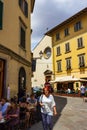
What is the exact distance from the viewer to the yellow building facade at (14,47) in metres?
11.2

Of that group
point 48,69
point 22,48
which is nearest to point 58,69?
point 48,69

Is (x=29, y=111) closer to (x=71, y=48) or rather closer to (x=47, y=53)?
(x=71, y=48)

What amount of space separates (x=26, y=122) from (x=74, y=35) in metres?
27.7

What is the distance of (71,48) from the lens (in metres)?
35.5

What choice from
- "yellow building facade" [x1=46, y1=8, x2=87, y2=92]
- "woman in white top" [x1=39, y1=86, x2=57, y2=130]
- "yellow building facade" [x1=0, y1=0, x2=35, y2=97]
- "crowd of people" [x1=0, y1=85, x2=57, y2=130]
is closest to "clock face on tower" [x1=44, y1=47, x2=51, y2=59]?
"yellow building facade" [x1=46, y1=8, x2=87, y2=92]

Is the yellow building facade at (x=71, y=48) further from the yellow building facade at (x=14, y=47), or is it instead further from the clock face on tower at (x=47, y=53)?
the yellow building facade at (x=14, y=47)

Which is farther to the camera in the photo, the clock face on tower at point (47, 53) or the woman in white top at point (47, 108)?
the clock face on tower at point (47, 53)

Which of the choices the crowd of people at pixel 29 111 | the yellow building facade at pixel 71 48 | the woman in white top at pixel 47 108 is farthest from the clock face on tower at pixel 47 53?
the woman in white top at pixel 47 108

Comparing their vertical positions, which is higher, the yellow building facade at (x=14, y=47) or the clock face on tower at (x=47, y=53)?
the clock face on tower at (x=47, y=53)

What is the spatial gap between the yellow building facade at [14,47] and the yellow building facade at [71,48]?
17.3 meters

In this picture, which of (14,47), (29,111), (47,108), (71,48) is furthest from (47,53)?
(47,108)

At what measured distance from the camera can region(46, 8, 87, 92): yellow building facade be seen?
32781 mm

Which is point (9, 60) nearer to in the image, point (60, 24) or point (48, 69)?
point (60, 24)

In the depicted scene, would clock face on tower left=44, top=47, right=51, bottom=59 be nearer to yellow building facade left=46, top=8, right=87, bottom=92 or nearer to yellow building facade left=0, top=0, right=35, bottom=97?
yellow building facade left=46, top=8, right=87, bottom=92
